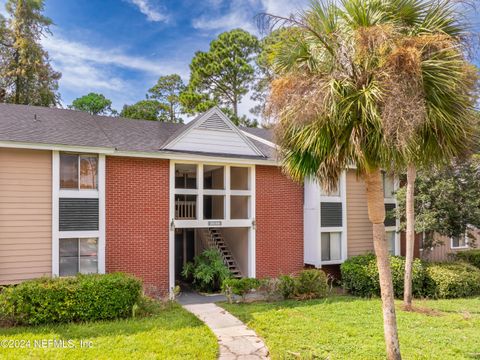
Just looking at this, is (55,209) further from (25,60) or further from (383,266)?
(25,60)

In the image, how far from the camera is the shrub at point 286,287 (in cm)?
1188

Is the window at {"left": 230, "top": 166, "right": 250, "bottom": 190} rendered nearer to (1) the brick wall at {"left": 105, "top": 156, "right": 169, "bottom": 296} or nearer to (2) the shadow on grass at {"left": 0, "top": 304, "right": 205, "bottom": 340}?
(1) the brick wall at {"left": 105, "top": 156, "right": 169, "bottom": 296}

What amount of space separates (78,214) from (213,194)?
4618 mm

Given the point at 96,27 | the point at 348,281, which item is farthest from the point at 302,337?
the point at 96,27

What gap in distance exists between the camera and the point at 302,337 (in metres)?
8.28

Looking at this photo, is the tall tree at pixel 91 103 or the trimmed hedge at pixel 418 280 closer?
the trimmed hedge at pixel 418 280

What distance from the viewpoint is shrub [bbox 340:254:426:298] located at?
1292 centimetres

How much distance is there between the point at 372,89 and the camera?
600 centimetres

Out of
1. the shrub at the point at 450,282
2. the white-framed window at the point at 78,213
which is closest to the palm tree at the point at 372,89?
the white-framed window at the point at 78,213

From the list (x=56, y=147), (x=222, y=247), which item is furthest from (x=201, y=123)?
(x=222, y=247)

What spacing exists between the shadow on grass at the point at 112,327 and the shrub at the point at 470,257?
1544 cm

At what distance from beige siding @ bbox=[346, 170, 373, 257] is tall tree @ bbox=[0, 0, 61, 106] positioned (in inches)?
947

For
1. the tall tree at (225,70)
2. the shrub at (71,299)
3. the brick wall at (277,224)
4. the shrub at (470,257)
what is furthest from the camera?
the tall tree at (225,70)

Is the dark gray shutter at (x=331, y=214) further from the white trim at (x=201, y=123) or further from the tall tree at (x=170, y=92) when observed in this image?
the tall tree at (x=170, y=92)
